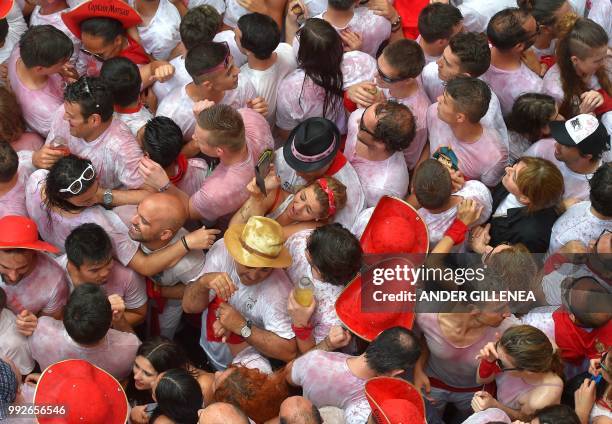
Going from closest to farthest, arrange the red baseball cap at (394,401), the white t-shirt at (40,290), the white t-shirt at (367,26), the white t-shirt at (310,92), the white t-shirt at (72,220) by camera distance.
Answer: the red baseball cap at (394,401) < the white t-shirt at (40,290) < the white t-shirt at (72,220) < the white t-shirt at (310,92) < the white t-shirt at (367,26)

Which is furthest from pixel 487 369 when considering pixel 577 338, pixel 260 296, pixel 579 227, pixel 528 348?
pixel 260 296

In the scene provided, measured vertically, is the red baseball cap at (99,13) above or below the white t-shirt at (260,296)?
above

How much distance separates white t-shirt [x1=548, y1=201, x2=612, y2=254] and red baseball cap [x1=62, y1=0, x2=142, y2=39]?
3.12m

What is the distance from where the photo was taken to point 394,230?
4.21 metres

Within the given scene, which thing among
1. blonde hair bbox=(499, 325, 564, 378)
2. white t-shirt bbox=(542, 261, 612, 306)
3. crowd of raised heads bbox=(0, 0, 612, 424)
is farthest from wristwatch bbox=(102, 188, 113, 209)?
white t-shirt bbox=(542, 261, 612, 306)

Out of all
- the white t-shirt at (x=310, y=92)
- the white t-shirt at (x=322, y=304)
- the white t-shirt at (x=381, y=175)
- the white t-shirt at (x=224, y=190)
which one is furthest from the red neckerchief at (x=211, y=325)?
the white t-shirt at (x=310, y=92)

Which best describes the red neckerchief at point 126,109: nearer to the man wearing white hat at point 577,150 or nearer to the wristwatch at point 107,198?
the wristwatch at point 107,198

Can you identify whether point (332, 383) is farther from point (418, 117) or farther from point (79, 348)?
point (418, 117)

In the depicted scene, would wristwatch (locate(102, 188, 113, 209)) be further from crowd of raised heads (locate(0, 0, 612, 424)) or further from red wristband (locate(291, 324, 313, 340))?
red wristband (locate(291, 324, 313, 340))

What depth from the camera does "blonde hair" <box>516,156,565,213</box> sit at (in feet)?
14.3

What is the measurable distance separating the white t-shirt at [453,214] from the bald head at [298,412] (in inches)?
55.0

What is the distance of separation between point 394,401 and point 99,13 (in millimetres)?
3252

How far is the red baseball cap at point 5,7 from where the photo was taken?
503cm

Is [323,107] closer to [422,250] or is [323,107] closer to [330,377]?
[422,250]
